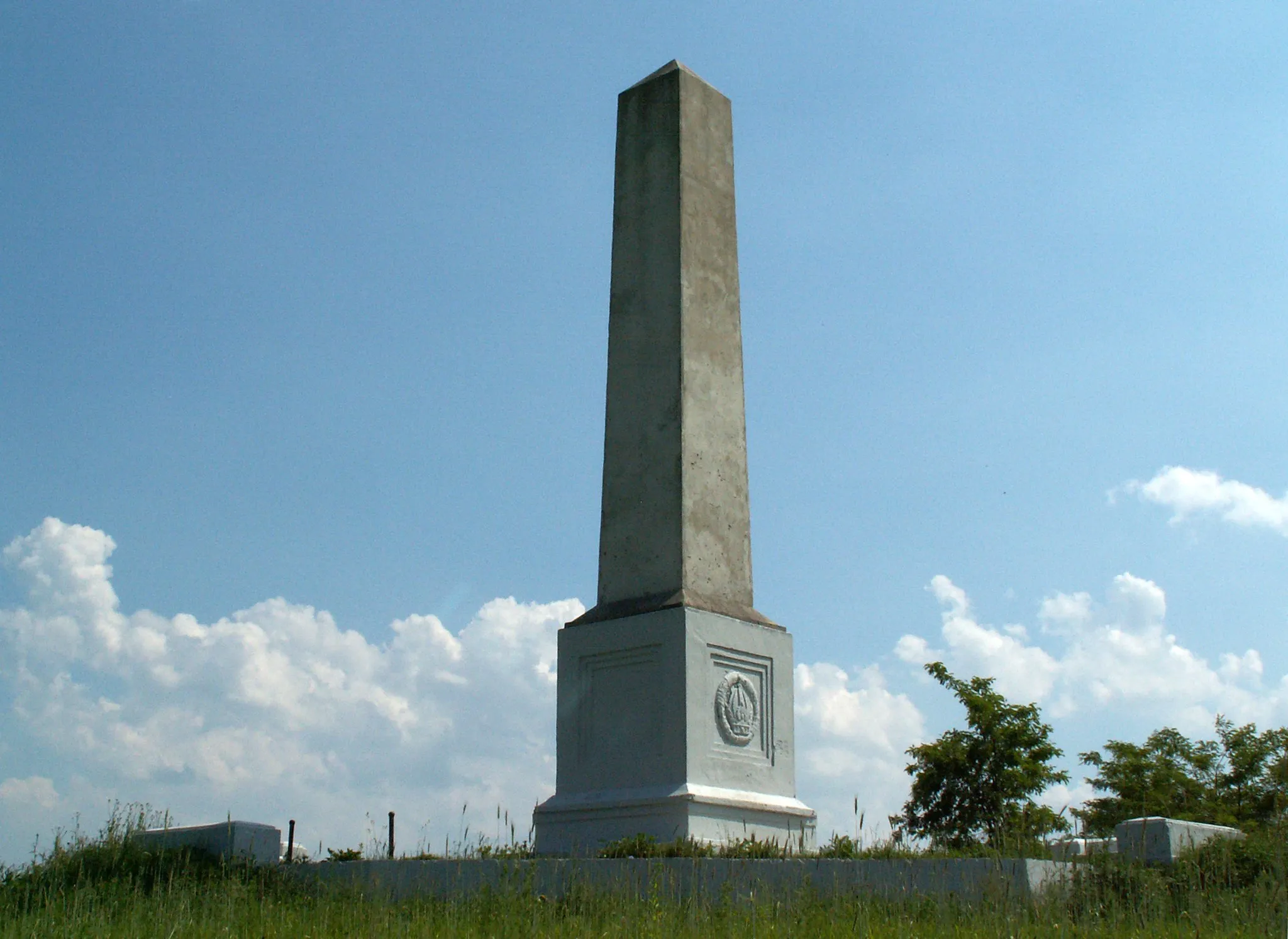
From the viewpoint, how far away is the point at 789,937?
5.57 meters

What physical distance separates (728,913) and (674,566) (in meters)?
5.27

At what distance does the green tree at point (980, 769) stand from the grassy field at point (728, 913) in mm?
11573

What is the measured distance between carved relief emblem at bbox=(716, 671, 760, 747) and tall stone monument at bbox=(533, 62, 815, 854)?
17mm

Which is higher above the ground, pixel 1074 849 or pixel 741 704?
pixel 741 704

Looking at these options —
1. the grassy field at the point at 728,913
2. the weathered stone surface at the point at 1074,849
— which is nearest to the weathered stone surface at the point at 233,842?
the grassy field at the point at 728,913

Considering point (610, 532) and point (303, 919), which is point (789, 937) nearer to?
point (303, 919)

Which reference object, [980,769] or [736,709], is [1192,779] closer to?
[980,769]

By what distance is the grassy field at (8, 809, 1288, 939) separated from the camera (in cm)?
610

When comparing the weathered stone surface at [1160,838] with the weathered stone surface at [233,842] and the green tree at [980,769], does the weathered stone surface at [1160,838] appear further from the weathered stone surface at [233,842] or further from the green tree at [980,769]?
the green tree at [980,769]

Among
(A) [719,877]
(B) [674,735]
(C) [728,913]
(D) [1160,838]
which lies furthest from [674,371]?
(C) [728,913]

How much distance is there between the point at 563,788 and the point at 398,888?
256cm

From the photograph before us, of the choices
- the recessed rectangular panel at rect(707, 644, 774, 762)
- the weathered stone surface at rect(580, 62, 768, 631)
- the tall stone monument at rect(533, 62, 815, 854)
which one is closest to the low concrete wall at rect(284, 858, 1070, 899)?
the tall stone monument at rect(533, 62, 815, 854)

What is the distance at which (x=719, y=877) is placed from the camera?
8.24 m

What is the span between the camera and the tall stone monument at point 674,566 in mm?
10953
